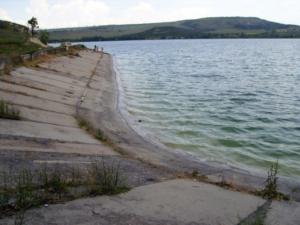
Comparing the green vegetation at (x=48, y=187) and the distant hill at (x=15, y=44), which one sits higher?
the distant hill at (x=15, y=44)

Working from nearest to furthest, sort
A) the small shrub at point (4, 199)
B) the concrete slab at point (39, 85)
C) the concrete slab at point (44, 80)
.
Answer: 1. the small shrub at point (4, 199)
2. the concrete slab at point (39, 85)
3. the concrete slab at point (44, 80)

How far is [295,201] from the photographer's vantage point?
30.6ft

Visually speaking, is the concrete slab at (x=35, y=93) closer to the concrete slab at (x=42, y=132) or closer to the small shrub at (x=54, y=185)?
the concrete slab at (x=42, y=132)

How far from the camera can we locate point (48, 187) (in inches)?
301

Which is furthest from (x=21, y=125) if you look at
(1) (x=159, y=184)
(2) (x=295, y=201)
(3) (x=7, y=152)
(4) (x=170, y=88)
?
(4) (x=170, y=88)

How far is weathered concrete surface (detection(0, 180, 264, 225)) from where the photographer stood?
664cm

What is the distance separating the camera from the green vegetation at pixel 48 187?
669cm

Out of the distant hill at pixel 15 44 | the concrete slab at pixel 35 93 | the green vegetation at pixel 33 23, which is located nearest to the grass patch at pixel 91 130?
the concrete slab at pixel 35 93

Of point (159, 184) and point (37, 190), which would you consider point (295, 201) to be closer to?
point (159, 184)

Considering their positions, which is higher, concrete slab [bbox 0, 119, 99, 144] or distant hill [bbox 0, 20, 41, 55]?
distant hill [bbox 0, 20, 41, 55]

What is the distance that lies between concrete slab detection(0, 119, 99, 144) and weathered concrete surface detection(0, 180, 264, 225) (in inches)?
176

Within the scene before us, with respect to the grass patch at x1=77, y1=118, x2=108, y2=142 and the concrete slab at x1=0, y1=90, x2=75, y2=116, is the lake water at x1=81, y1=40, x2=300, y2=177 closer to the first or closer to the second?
the grass patch at x1=77, y1=118, x2=108, y2=142

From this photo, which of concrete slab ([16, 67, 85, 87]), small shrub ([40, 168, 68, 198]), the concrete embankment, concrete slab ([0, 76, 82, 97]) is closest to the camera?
the concrete embankment

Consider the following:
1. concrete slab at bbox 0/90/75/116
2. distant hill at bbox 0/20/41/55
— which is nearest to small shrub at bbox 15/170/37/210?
concrete slab at bbox 0/90/75/116
